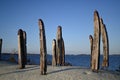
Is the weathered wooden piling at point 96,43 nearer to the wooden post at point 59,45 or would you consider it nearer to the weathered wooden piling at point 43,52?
the weathered wooden piling at point 43,52

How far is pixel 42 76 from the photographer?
20.1 metres

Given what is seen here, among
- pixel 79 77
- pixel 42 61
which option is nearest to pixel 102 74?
pixel 79 77

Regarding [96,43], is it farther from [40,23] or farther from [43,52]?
[40,23]

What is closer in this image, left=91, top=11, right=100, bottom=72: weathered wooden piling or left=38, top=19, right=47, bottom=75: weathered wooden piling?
left=38, top=19, right=47, bottom=75: weathered wooden piling

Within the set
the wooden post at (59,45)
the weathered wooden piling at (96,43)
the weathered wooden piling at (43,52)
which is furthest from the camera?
the wooden post at (59,45)

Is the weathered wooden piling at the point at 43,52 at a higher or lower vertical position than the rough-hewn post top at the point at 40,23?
lower

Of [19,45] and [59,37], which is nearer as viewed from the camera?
[19,45]

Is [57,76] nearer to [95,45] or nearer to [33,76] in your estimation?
[33,76]

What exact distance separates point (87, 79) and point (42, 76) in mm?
3664

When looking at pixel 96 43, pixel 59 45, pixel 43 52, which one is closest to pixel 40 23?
pixel 43 52

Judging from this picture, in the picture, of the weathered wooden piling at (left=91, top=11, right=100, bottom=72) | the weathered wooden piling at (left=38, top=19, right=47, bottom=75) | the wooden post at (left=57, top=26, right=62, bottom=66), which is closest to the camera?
the weathered wooden piling at (left=38, top=19, right=47, bottom=75)

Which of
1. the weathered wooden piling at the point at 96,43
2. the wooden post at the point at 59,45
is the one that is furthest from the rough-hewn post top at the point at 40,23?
the wooden post at the point at 59,45

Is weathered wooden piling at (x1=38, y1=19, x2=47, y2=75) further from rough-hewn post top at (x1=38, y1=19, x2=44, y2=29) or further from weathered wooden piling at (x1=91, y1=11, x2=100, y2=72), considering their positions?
weathered wooden piling at (x1=91, y1=11, x2=100, y2=72)

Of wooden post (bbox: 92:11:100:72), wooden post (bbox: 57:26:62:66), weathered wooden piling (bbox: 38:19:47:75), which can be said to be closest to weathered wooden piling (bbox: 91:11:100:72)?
wooden post (bbox: 92:11:100:72)
